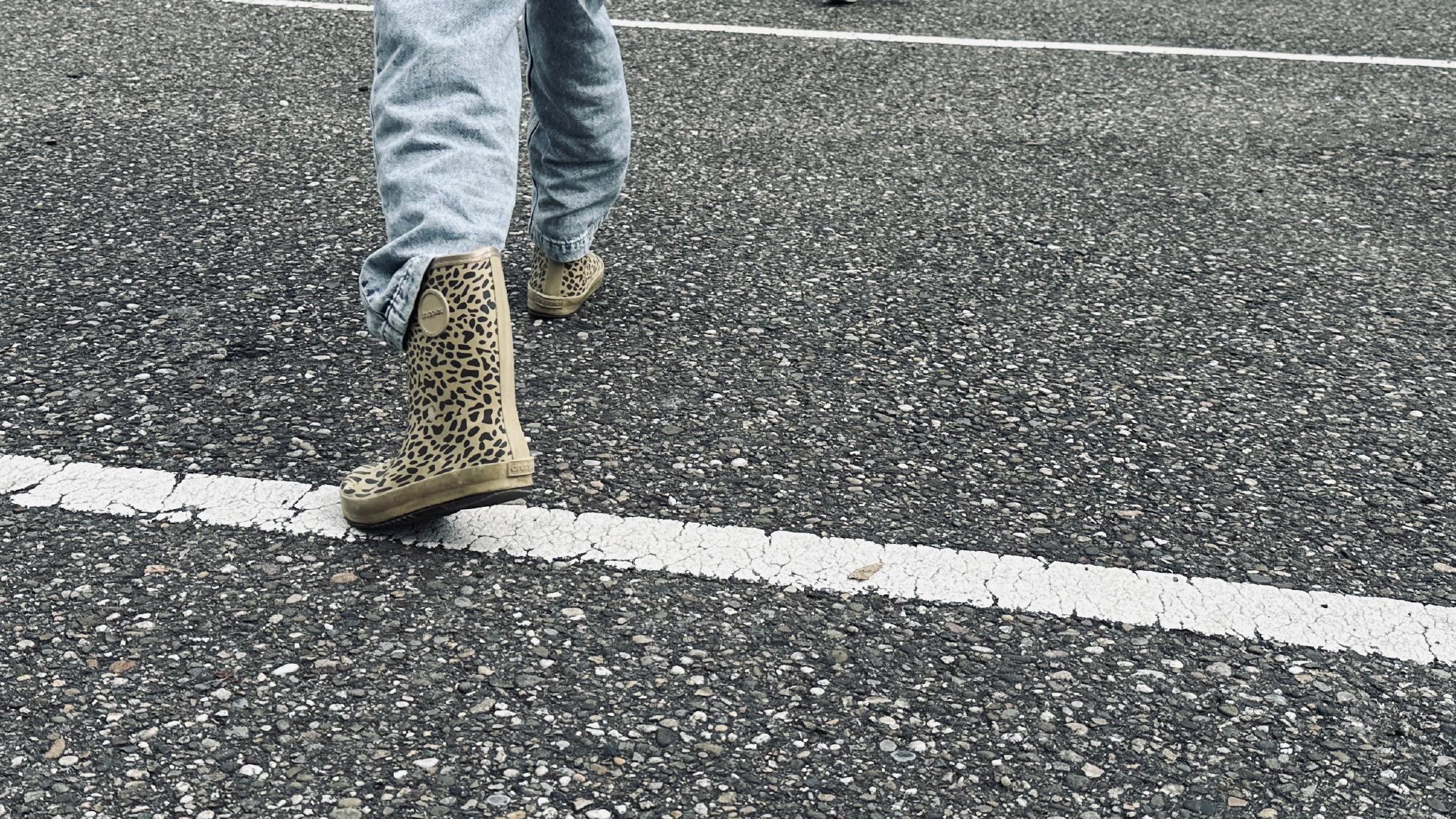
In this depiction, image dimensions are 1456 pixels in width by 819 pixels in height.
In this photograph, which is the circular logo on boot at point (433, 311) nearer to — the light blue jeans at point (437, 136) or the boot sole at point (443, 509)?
the light blue jeans at point (437, 136)

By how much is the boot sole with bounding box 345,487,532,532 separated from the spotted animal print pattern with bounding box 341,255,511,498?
→ 5 centimetres

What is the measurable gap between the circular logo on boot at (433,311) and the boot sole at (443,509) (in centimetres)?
24

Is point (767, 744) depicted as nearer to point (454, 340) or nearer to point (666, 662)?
point (666, 662)

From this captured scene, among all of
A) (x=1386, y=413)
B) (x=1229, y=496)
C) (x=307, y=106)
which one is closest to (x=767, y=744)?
(x=1229, y=496)

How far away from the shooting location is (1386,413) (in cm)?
275

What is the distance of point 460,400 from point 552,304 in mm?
953

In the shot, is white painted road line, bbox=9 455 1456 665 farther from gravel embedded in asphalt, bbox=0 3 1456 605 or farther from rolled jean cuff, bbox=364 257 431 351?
rolled jean cuff, bbox=364 257 431 351

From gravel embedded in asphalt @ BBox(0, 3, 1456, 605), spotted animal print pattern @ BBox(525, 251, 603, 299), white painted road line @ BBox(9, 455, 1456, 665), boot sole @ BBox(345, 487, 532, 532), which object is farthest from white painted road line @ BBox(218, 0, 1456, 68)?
boot sole @ BBox(345, 487, 532, 532)

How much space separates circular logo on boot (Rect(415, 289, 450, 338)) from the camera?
6.91 feet

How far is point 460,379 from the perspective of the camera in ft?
7.00

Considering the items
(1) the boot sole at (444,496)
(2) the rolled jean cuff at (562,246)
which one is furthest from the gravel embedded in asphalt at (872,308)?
(1) the boot sole at (444,496)

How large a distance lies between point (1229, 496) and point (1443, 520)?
33 centimetres

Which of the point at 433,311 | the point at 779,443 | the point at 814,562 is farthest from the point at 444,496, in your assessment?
the point at 779,443

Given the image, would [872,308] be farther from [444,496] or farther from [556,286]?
[444,496]
